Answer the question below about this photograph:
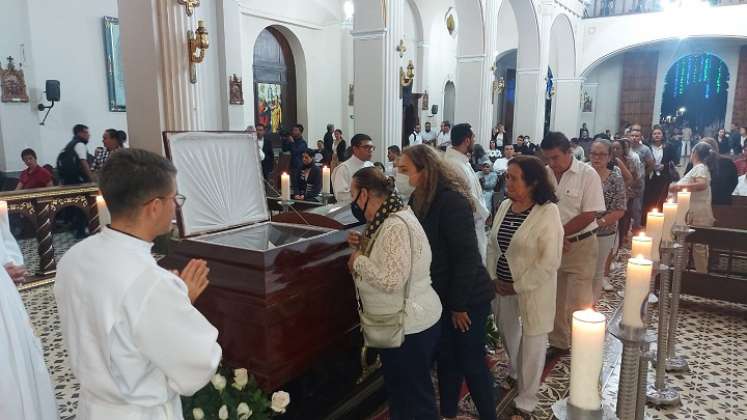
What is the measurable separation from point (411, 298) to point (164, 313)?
114 cm

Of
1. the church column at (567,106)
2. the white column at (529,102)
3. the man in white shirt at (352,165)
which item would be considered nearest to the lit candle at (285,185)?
the man in white shirt at (352,165)

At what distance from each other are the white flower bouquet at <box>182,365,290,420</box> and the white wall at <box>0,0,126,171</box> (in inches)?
299

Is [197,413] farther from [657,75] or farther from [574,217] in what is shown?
[657,75]

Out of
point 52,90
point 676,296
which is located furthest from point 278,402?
point 52,90

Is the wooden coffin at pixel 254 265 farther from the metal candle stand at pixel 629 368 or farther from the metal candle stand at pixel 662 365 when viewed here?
the metal candle stand at pixel 662 365

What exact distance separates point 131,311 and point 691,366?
3.59 m

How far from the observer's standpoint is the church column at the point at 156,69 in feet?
14.4

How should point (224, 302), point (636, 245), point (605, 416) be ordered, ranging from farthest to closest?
point (224, 302) < point (636, 245) < point (605, 416)

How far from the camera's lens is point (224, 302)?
213 cm

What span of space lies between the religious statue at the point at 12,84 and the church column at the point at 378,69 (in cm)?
504

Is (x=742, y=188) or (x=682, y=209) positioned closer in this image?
(x=682, y=209)

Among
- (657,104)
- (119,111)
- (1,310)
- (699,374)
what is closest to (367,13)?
(119,111)

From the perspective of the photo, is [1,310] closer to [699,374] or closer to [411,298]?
[411,298]

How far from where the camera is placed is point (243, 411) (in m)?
1.99
